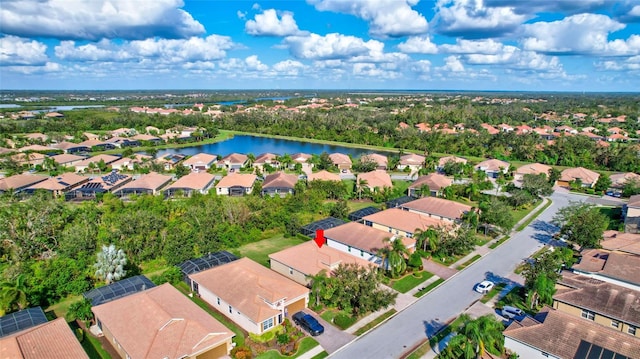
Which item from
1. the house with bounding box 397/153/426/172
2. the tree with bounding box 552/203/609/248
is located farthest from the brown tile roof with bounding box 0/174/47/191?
the tree with bounding box 552/203/609/248

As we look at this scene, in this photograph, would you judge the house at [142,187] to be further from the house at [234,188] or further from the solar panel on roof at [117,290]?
the solar panel on roof at [117,290]

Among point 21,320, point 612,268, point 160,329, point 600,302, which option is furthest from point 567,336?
point 21,320

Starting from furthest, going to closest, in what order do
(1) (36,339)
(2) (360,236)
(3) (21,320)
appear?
(2) (360,236) < (3) (21,320) < (1) (36,339)

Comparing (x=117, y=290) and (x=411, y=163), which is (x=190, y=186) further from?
(x=411, y=163)

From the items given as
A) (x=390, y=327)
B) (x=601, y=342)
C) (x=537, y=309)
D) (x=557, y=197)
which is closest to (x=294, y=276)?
(x=390, y=327)

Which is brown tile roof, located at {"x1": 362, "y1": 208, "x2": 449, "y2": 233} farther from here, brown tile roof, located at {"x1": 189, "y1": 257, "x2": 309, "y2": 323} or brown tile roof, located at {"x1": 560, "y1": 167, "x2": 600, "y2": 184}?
brown tile roof, located at {"x1": 560, "y1": 167, "x2": 600, "y2": 184}

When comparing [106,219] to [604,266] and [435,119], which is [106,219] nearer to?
[604,266]

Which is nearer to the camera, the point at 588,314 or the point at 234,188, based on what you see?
the point at 588,314
